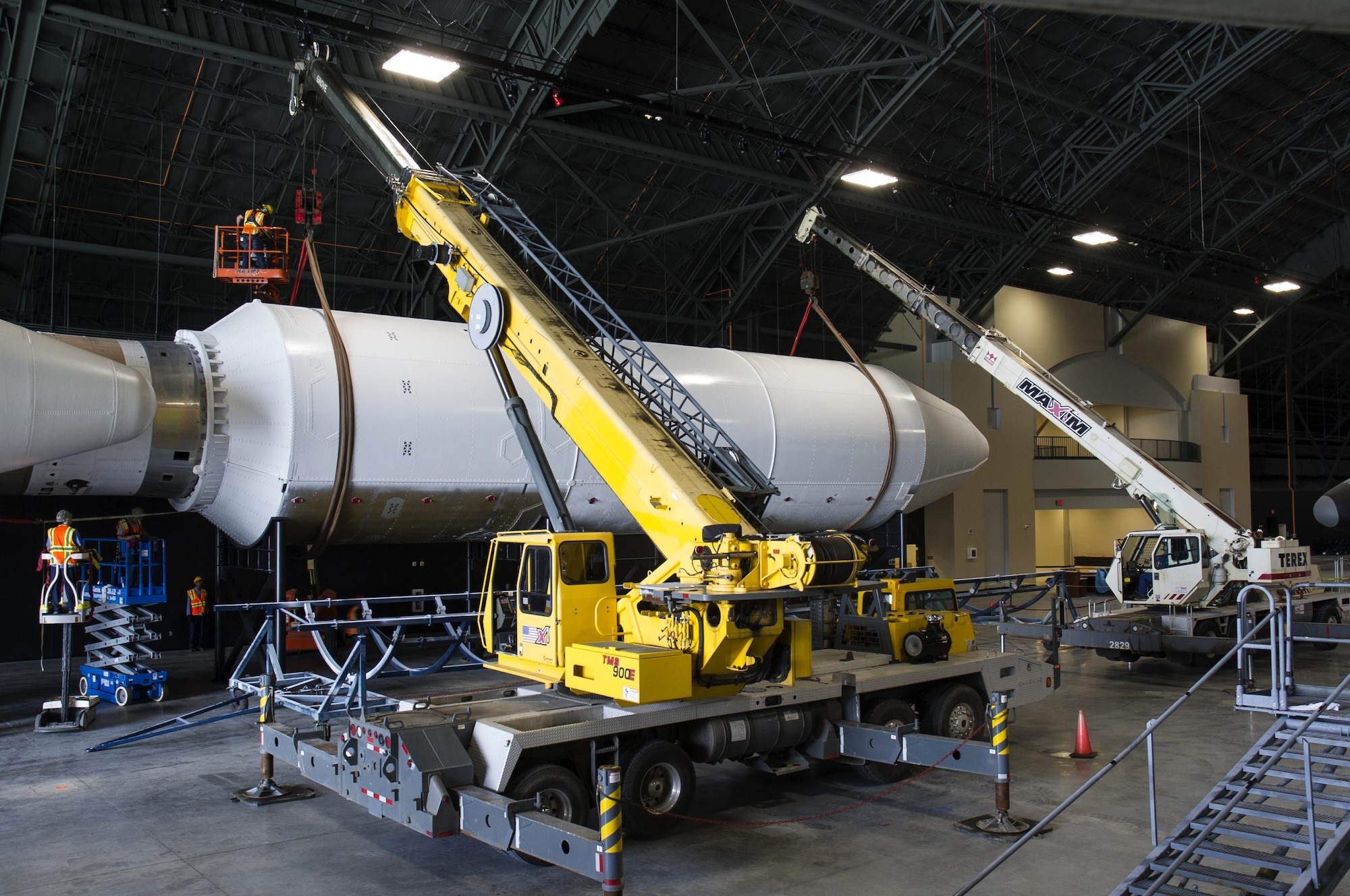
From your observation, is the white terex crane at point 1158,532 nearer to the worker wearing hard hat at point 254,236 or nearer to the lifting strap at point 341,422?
the lifting strap at point 341,422

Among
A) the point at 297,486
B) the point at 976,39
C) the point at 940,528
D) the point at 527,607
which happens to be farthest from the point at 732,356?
the point at 940,528

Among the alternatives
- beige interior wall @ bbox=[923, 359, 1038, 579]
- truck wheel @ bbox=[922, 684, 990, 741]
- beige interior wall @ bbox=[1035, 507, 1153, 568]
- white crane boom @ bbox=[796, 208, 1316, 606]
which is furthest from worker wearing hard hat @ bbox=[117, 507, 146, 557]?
beige interior wall @ bbox=[1035, 507, 1153, 568]

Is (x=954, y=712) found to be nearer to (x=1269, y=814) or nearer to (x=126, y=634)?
(x=1269, y=814)

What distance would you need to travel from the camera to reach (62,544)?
1188 centimetres

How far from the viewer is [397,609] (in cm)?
1894

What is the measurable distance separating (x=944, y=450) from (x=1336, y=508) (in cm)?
784

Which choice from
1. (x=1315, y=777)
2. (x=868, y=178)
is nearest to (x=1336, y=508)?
(x=868, y=178)

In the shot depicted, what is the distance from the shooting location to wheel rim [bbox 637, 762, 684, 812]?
306 inches

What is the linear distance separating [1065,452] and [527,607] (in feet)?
95.3

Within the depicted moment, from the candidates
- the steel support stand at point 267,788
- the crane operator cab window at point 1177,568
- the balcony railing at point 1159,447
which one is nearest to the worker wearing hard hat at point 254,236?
the steel support stand at point 267,788

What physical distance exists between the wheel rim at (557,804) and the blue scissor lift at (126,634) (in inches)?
312

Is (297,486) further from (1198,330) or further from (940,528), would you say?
(1198,330)

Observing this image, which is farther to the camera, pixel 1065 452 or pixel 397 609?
pixel 1065 452

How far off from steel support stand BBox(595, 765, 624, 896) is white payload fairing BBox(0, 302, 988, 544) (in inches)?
324
